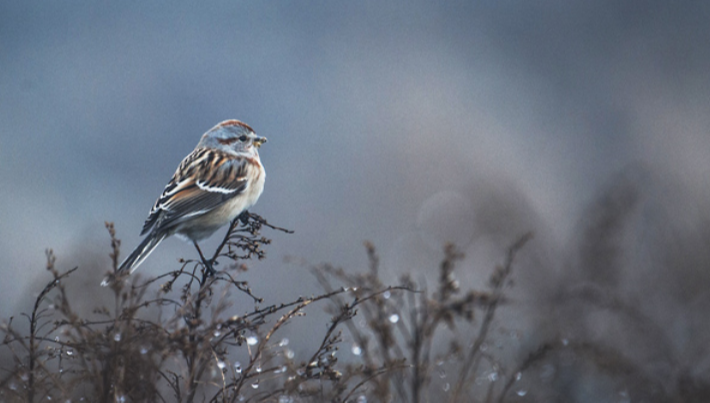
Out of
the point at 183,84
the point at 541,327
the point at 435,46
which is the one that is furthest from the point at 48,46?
the point at 541,327

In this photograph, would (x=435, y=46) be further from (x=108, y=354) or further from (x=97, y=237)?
(x=108, y=354)

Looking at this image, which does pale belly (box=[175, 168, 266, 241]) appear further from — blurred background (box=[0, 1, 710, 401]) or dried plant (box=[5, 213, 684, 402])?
dried plant (box=[5, 213, 684, 402])

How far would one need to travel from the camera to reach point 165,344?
2674 millimetres

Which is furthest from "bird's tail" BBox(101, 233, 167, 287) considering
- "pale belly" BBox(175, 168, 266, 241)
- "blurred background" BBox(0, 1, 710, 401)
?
"blurred background" BBox(0, 1, 710, 401)

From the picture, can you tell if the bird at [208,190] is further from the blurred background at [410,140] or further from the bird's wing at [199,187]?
the blurred background at [410,140]

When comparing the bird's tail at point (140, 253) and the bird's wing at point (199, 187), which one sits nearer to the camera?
the bird's tail at point (140, 253)

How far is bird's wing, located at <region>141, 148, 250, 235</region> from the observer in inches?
223

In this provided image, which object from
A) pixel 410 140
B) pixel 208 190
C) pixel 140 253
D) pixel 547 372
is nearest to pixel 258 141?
pixel 208 190

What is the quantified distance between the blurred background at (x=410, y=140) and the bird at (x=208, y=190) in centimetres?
109

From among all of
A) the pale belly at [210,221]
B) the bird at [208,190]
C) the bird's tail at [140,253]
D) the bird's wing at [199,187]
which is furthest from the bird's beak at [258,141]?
the bird's tail at [140,253]

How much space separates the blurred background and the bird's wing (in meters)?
1.10

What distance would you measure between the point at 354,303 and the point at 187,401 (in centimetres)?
81

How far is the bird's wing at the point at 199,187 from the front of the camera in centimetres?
566

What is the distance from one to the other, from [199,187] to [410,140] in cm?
2650
